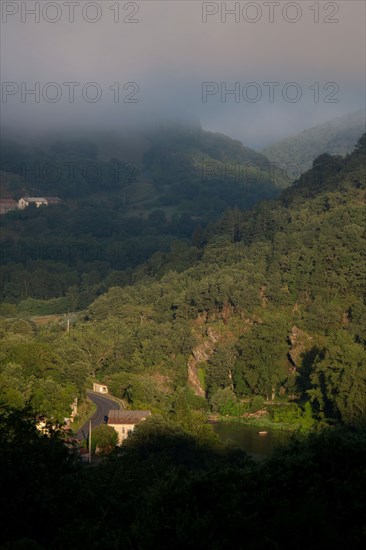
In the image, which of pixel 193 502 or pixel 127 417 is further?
pixel 127 417

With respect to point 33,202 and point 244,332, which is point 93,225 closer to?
point 33,202

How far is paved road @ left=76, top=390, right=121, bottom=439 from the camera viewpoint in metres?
50.4

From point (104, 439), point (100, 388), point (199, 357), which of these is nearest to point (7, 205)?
point (199, 357)

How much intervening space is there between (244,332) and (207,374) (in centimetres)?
608

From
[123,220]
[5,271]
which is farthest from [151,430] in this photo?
[123,220]

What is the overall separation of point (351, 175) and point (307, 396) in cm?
3609

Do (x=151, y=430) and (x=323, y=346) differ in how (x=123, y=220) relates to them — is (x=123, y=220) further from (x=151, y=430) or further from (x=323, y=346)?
(x=151, y=430)

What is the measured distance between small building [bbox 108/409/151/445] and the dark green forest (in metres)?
2.32

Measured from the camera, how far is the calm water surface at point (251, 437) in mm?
52875

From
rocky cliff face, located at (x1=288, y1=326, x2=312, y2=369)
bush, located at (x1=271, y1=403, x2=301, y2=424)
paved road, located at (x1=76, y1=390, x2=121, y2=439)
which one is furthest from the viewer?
rocky cliff face, located at (x1=288, y1=326, x2=312, y2=369)

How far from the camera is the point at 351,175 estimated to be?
96062 millimetres

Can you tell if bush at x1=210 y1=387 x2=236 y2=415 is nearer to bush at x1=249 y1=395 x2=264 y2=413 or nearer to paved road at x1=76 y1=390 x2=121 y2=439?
bush at x1=249 y1=395 x2=264 y2=413

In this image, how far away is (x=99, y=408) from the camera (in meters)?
57.5

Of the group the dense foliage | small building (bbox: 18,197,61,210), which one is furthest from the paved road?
small building (bbox: 18,197,61,210)
